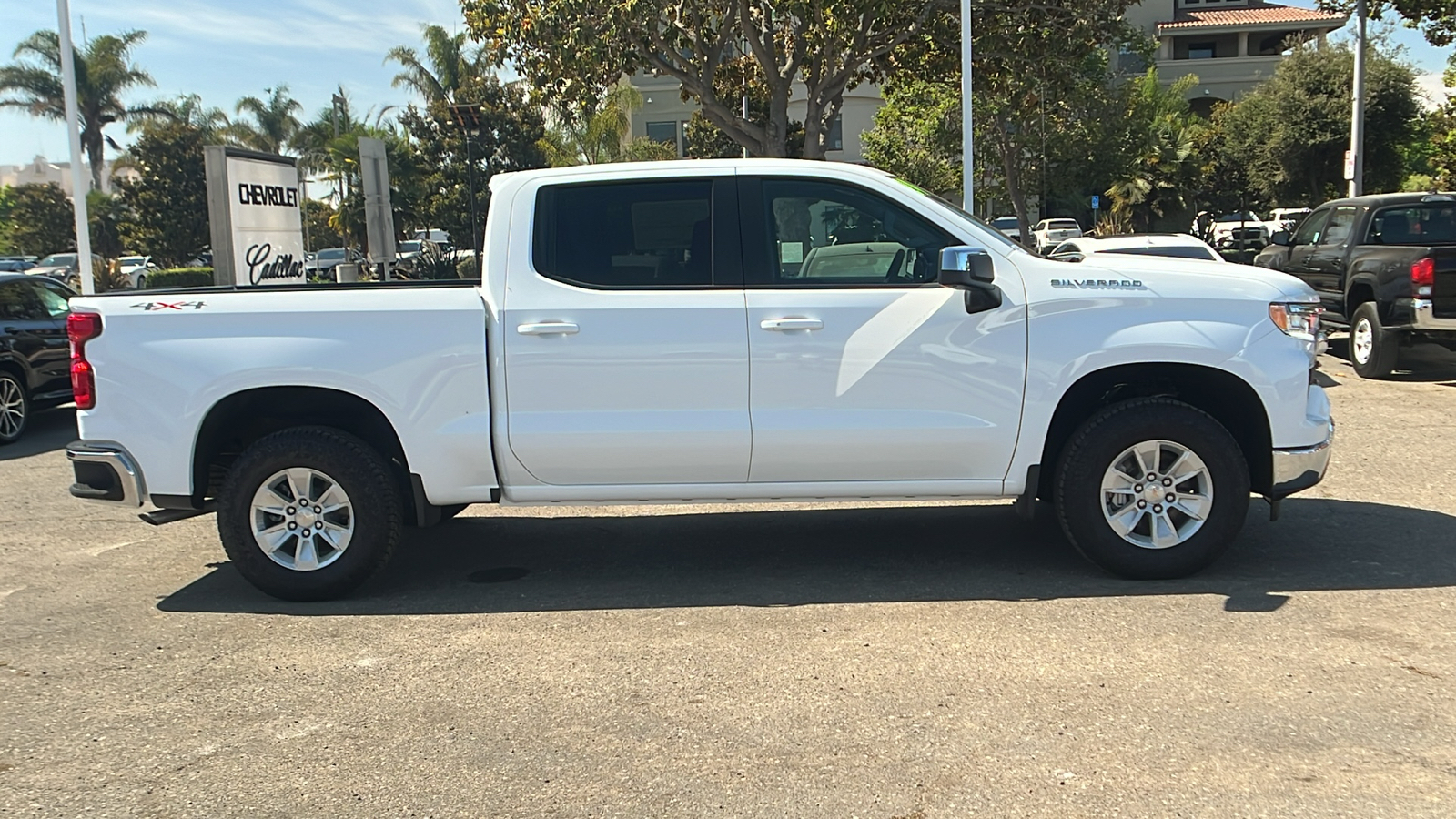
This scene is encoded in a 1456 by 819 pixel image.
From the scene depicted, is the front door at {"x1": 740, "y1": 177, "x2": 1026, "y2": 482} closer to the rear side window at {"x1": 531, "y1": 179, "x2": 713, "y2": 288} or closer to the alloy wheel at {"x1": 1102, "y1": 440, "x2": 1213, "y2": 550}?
the rear side window at {"x1": 531, "y1": 179, "x2": 713, "y2": 288}

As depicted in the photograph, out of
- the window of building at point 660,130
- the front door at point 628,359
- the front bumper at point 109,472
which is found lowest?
the front bumper at point 109,472

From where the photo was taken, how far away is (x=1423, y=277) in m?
11.6

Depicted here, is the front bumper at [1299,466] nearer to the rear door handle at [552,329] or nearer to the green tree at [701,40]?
the rear door handle at [552,329]

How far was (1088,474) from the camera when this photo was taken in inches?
219

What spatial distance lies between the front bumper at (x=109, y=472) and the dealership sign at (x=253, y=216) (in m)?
10.8

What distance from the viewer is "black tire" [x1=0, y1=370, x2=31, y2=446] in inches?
439

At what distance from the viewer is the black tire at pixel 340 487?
561 cm

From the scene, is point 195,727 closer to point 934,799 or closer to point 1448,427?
point 934,799

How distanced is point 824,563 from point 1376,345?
29.2ft

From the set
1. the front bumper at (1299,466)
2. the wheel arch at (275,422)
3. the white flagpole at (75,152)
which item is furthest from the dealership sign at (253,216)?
the front bumper at (1299,466)

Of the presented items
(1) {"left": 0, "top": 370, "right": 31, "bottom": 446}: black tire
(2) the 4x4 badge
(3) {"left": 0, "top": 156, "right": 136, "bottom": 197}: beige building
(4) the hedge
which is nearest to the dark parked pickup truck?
(2) the 4x4 badge

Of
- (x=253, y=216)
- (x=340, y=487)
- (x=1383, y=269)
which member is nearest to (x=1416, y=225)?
(x=1383, y=269)

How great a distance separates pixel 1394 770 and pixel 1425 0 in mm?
18697

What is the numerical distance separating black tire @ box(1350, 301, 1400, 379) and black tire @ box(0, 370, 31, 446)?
44.4 feet
